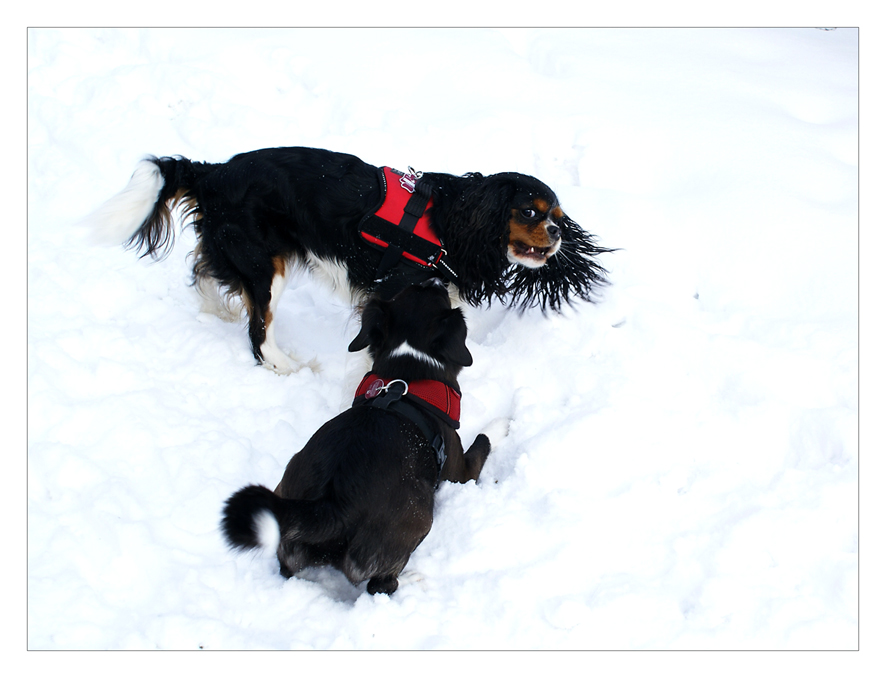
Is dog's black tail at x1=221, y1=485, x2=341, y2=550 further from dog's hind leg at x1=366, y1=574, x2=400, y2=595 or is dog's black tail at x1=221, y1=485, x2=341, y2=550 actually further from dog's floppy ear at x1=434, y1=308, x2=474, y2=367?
dog's floppy ear at x1=434, y1=308, x2=474, y2=367

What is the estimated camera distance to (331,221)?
128 inches

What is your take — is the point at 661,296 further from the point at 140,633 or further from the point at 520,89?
the point at 140,633

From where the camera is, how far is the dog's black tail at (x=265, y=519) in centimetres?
179

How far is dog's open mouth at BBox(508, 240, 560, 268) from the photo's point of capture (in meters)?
3.35

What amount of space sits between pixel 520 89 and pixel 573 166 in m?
1.24

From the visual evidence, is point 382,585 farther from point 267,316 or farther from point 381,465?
point 267,316

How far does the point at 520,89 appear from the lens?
5473mm

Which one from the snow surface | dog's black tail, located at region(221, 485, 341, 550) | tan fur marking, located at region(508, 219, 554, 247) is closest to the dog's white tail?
the snow surface

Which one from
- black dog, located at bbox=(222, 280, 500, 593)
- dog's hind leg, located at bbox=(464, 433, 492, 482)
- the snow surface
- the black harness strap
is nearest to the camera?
black dog, located at bbox=(222, 280, 500, 593)

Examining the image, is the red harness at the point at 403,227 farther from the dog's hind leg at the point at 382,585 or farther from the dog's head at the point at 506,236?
the dog's hind leg at the point at 382,585

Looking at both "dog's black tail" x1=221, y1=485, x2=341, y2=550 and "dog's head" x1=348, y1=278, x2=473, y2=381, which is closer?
"dog's black tail" x1=221, y1=485, x2=341, y2=550

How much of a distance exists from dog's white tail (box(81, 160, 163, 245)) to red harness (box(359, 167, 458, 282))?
1221mm

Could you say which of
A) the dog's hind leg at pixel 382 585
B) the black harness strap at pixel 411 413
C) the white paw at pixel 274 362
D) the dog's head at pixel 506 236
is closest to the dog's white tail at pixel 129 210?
the white paw at pixel 274 362

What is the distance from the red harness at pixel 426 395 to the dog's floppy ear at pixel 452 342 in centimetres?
14
